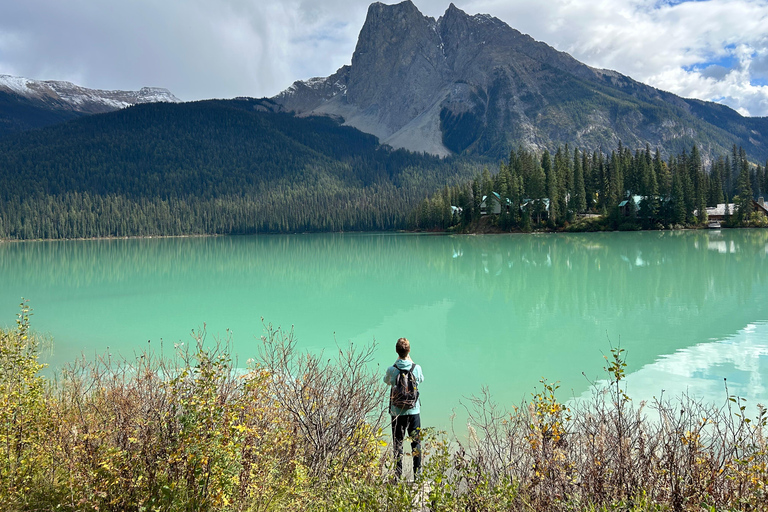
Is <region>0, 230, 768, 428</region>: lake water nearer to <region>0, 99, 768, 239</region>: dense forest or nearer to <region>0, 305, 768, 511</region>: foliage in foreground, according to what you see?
<region>0, 305, 768, 511</region>: foliage in foreground

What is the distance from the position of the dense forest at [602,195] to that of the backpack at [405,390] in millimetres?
79511

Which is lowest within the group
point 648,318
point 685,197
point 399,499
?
point 648,318

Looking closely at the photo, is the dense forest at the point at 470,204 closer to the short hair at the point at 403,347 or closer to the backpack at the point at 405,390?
the short hair at the point at 403,347

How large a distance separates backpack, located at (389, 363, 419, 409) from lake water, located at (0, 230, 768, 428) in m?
3.57

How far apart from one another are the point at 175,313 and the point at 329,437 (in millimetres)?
20120

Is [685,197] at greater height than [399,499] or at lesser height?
greater

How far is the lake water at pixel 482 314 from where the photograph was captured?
1280 cm

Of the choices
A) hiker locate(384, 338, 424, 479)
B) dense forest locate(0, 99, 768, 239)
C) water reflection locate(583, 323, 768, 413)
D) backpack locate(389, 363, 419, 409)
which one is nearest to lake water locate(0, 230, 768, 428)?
water reflection locate(583, 323, 768, 413)

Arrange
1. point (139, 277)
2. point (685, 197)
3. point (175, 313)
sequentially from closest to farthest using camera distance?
point (175, 313), point (139, 277), point (685, 197)

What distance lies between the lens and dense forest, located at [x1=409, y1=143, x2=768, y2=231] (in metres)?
77.8

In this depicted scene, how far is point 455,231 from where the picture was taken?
97188 millimetres

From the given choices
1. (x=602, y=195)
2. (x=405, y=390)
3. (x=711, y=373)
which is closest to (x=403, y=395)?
(x=405, y=390)

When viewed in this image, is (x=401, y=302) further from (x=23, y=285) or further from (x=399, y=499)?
(x=23, y=285)

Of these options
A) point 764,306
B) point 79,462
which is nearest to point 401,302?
point 764,306
